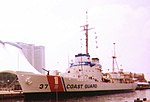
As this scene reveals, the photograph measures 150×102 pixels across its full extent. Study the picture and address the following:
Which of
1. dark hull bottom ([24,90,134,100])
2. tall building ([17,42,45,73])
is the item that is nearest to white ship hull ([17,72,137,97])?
dark hull bottom ([24,90,134,100])

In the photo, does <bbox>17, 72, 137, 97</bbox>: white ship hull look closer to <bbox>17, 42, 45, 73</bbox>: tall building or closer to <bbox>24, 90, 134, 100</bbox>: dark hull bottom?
<bbox>24, 90, 134, 100</bbox>: dark hull bottom

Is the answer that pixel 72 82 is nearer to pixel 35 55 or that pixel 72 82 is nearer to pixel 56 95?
pixel 56 95

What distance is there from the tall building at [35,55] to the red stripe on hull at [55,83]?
45901mm

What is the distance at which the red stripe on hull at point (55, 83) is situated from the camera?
24.8 metres

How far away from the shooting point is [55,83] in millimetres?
25469

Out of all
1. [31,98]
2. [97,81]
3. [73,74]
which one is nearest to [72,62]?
[73,74]

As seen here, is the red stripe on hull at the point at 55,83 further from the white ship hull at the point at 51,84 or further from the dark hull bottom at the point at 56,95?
the dark hull bottom at the point at 56,95

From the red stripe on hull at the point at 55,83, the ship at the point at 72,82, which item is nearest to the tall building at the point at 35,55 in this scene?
the ship at the point at 72,82

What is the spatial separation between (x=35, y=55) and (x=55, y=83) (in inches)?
2016

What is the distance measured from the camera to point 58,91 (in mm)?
25469

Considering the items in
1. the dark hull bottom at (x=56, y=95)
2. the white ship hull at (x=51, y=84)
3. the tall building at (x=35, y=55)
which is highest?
the tall building at (x=35, y=55)

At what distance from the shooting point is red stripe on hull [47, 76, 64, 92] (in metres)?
24.8

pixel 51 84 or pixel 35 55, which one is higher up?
pixel 35 55

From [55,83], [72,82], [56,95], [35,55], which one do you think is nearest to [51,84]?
[55,83]
